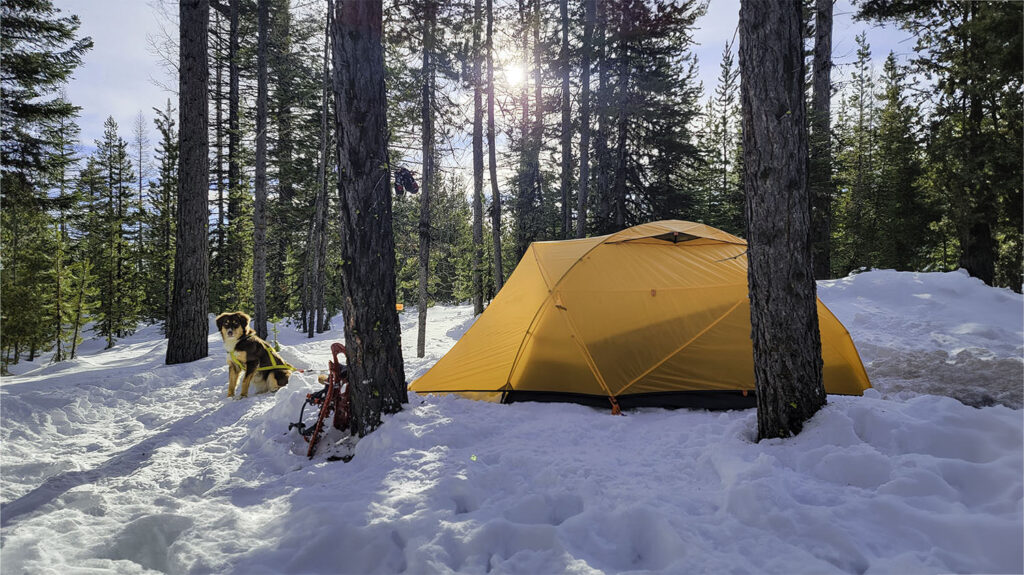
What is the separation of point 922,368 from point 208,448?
8.89 meters

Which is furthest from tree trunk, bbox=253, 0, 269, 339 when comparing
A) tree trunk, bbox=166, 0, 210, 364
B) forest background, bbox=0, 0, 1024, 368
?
tree trunk, bbox=166, 0, 210, 364

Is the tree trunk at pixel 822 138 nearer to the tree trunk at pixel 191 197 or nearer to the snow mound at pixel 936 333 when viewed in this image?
the snow mound at pixel 936 333

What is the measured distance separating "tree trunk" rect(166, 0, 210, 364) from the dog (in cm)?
263

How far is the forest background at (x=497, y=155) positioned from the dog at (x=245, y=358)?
4.65 metres

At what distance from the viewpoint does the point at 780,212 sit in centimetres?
326

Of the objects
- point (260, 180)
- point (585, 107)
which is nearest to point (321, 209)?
point (260, 180)

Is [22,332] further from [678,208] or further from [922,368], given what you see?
[922,368]

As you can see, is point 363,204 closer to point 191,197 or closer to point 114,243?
point 191,197

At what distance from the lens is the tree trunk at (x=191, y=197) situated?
781 cm

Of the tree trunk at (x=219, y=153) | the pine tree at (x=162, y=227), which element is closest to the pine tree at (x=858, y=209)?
the tree trunk at (x=219, y=153)

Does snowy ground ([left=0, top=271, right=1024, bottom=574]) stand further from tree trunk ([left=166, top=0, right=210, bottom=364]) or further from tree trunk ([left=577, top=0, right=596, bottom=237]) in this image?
tree trunk ([left=577, top=0, right=596, bottom=237])

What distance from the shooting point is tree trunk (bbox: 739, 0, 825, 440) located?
322cm

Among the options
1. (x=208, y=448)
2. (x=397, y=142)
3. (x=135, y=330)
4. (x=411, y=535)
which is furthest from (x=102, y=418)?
(x=135, y=330)

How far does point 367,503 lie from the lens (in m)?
2.78
